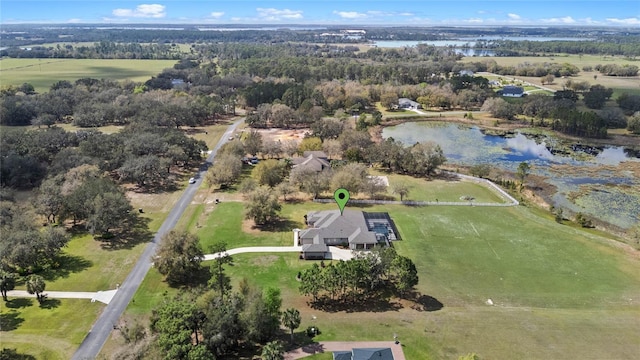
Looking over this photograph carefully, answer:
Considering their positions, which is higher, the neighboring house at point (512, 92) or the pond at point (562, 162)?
the neighboring house at point (512, 92)

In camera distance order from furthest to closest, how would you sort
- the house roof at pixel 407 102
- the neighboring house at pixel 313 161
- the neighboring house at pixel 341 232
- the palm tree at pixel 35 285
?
the house roof at pixel 407 102 < the neighboring house at pixel 313 161 < the neighboring house at pixel 341 232 < the palm tree at pixel 35 285

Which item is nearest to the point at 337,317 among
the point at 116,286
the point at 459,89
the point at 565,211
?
the point at 116,286

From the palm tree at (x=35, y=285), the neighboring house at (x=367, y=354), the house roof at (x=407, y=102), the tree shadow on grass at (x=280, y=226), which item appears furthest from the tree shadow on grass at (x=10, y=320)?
the house roof at (x=407, y=102)

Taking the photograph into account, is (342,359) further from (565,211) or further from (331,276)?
(565,211)

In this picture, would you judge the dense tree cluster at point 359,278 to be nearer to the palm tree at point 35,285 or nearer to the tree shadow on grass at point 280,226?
the tree shadow on grass at point 280,226

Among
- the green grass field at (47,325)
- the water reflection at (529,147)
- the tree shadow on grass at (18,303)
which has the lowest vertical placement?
the green grass field at (47,325)

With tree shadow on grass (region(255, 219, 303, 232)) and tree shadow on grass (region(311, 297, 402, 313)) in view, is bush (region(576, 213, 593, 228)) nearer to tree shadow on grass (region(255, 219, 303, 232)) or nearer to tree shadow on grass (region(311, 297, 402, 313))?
tree shadow on grass (region(311, 297, 402, 313))
